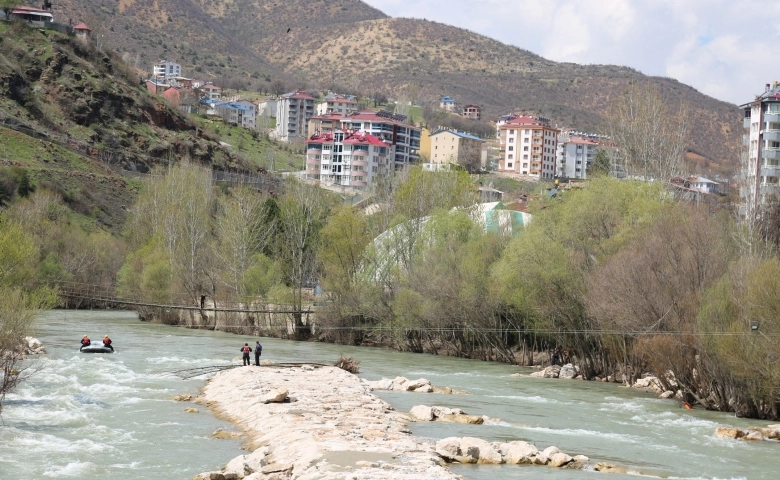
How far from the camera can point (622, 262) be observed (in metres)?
41.8

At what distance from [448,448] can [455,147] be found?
14101cm

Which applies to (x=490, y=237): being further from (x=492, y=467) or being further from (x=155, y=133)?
(x=155, y=133)

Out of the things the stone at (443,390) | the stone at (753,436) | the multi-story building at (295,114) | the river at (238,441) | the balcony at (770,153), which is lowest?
the river at (238,441)

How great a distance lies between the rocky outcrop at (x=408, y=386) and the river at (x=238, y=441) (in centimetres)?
94

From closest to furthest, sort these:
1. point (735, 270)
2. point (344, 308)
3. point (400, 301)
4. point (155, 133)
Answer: point (735, 270), point (400, 301), point (344, 308), point (155, 133)

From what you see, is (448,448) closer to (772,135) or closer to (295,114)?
(772,135)

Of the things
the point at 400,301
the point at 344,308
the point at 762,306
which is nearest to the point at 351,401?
the point at 762,306

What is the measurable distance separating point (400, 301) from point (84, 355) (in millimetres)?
17840

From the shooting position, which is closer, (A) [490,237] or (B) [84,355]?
(B) [84,355]

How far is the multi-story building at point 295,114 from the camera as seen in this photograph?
194625 mm

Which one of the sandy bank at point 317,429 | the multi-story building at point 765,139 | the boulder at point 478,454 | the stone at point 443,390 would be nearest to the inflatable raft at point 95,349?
the sandy bank at point 317,429

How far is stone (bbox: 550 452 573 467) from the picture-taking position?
2442cm

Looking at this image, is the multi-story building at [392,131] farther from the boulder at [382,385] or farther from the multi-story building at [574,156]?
the boulder at [382,385]

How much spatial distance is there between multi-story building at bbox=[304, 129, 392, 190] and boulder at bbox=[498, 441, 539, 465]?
117m
